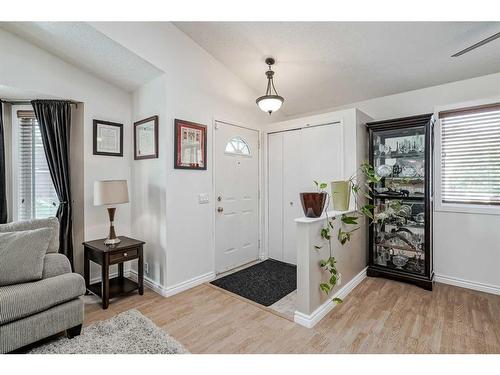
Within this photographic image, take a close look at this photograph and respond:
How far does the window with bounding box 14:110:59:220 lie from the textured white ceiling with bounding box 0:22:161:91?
793 millimetres

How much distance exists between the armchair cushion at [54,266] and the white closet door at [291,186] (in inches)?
103

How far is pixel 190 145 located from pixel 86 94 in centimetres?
129

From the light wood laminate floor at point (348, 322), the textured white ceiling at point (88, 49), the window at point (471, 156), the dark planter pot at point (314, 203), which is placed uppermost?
the textured white ceiling at point (88, 49)

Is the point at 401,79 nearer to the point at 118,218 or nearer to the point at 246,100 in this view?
the point at 246,100

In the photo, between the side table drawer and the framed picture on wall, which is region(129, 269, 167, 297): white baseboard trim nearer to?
the side table drawer

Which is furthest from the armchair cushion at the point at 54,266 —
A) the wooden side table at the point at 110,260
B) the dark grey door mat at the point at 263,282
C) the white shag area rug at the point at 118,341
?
the dark grey door mat at the point at 263,282

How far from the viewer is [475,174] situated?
2.82 m

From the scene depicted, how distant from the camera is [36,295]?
5.73ft

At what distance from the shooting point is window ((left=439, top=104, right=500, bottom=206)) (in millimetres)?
2713

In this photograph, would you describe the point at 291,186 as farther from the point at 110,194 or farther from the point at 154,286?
the point at 110,194

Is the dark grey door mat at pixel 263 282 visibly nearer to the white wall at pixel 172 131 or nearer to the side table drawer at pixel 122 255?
the white wall at pixel 172 131

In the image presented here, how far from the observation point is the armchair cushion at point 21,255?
182cm

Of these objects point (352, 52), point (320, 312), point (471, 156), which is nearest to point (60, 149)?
point (320, 312)
